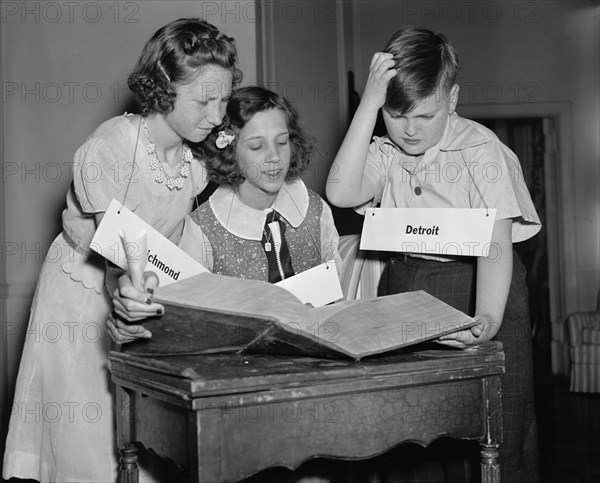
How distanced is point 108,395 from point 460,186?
1.06m

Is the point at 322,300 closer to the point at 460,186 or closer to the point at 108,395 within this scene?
the point at 460,186

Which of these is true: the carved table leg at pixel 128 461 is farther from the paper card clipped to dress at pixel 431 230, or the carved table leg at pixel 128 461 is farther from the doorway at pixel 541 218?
the doorway at pixel 541 218

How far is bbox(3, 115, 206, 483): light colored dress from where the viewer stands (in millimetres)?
2033

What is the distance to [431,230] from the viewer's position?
1817mm

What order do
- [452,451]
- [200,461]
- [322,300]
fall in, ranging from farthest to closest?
[452,451], [322,300], [200,461]

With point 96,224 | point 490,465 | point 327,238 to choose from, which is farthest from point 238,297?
point 327,238

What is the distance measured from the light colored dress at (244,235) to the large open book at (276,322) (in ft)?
2.10

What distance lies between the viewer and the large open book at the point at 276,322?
1.32 meters

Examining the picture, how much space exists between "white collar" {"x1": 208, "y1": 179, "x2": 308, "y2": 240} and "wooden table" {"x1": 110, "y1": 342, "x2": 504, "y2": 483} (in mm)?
721

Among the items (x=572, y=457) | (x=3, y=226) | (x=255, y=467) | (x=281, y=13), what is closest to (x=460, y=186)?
(x=255, y=467)

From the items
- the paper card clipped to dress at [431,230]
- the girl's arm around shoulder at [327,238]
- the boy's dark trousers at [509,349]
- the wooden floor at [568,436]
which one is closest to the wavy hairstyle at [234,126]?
the girl's arm around shoulder at [327,238]

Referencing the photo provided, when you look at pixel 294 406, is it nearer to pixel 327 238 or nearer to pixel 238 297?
pixel 238 297

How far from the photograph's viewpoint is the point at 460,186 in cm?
191

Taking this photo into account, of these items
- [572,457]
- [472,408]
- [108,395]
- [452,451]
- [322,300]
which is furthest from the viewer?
[572,457]
